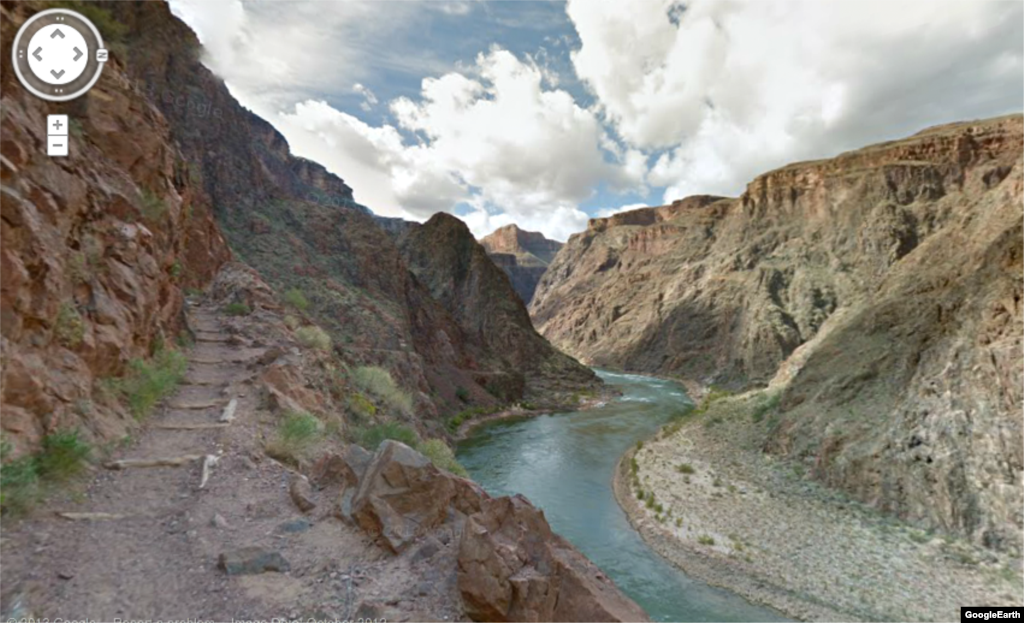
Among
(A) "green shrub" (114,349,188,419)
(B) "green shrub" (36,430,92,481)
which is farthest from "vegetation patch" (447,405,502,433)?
(B) "green shrub" (36,430,92,481)

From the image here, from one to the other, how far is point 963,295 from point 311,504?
30.5 m

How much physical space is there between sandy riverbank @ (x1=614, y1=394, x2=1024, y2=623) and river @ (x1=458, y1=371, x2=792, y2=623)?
849 millimetres

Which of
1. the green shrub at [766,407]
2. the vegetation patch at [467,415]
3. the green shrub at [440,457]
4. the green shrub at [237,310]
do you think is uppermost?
the green shrub at [237,310]

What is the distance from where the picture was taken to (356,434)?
1279 centimetres

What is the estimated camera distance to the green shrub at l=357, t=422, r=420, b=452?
1276cm

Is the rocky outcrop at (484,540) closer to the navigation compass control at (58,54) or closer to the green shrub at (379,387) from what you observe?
the navigation compass control at (58,54)

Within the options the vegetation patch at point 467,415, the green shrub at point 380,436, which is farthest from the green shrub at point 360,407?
the vegetation patch at point 467,415

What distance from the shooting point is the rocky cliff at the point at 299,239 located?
31594 mm

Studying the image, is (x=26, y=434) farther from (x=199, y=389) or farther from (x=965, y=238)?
(x=965, y=238)

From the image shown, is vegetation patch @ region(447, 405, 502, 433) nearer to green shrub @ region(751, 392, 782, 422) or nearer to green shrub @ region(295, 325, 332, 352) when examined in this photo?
green shrub @ region(295, 325, 332, 352)

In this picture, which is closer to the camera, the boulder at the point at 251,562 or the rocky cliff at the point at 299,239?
the boulder at the point at 251,562

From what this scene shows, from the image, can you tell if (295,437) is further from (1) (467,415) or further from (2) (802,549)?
(1) (467,415)

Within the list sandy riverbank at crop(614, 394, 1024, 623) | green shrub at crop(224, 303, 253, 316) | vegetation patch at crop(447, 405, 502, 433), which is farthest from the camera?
vegetation patch at crop(447, 405, 502, 433)

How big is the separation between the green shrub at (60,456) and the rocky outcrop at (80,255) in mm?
154
